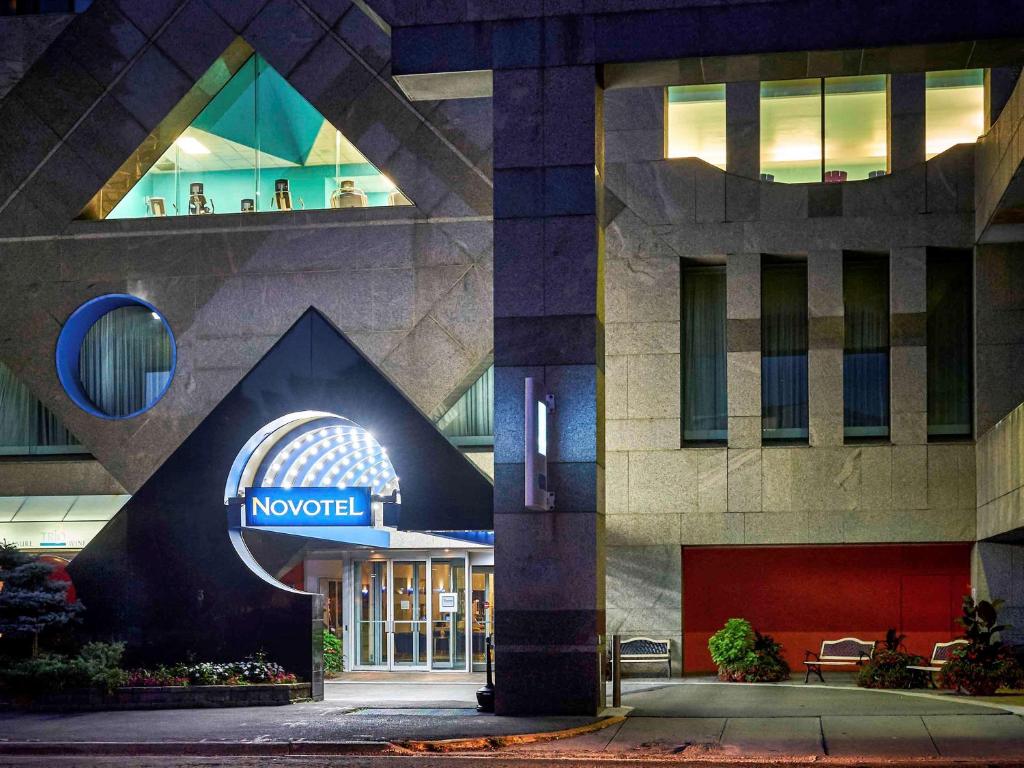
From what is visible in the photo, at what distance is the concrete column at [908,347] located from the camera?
28484mm

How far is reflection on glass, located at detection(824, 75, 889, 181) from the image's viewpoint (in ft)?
96.5

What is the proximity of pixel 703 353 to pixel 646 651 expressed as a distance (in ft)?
21.5

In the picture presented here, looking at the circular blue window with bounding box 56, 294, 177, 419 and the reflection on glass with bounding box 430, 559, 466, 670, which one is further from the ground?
the circular blue window with bounding box 56, 294, 177, 419

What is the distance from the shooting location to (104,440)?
31.2 metres

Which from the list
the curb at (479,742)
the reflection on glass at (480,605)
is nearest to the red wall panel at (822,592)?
the reflection on glass at (480,605)

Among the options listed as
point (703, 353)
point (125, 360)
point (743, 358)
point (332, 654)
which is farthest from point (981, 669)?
point (125, 360)

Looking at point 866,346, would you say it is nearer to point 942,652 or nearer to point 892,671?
point 942,652

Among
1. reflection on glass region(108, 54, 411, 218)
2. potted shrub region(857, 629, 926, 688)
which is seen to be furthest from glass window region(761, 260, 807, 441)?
reflection on glass region(108, 54, 411, 218)

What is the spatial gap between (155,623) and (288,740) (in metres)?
6.99

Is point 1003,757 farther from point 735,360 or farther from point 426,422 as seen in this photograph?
point 735,360

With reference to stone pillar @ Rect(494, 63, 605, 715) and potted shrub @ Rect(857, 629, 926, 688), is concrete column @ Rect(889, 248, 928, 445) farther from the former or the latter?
stone pillar @ Rect(494, 63, 605, 715)

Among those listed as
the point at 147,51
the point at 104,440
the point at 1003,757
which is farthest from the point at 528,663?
the point at 147,51

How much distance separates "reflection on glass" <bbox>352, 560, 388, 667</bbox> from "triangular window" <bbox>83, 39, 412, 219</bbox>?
9003 mm

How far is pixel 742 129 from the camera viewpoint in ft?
96.4
